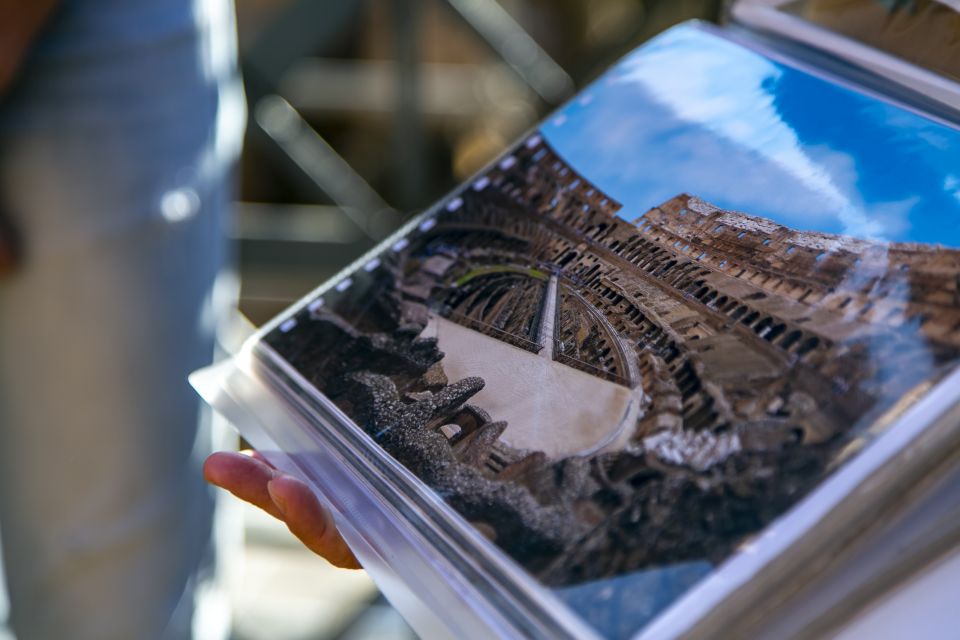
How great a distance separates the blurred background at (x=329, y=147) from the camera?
1.65m

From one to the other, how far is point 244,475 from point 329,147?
159 cm

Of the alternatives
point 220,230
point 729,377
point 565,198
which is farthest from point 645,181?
point 220,230

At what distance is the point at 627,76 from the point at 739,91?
11 centimetres

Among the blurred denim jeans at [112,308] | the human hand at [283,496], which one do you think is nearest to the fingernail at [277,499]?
the human hand at [283,496]

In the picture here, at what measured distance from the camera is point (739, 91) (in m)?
0.59

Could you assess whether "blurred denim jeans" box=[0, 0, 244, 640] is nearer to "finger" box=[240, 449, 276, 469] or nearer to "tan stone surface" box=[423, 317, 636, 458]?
"finger" box=[240, 449, 276, 469]

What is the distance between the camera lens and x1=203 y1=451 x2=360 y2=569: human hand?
1.91 ft

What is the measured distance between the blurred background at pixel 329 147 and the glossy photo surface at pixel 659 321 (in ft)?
2.13

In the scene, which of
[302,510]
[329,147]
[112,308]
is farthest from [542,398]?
[329,147]

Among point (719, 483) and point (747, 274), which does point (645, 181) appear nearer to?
point (747, 274)

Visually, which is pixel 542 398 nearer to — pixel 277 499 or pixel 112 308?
pixel 277 499

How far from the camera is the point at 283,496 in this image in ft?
1.92

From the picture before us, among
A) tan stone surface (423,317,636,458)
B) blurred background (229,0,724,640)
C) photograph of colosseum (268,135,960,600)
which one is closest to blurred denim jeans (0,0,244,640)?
blurred background (229,0,724,640)

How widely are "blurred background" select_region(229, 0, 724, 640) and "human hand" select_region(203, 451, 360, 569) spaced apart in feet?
A: 1.75
